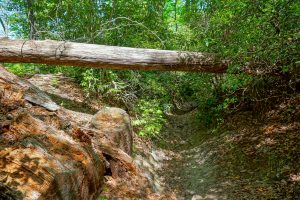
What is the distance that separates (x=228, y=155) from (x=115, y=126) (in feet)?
10.3

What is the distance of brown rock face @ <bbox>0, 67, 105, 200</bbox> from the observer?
3506 millimetres

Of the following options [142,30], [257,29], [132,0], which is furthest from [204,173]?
[132,0]

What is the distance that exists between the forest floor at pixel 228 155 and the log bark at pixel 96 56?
4.82 ft

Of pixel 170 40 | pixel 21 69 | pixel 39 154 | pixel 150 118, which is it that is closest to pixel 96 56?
pixel 150 118

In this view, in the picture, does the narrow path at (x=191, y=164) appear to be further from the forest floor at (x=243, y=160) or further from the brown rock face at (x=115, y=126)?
the brown rock face at (x=115, y=126)

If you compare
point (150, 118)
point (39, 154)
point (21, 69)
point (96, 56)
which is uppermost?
point (96, 56)

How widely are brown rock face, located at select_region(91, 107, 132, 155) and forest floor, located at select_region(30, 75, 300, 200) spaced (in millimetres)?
720

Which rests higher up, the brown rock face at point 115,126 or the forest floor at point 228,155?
the brown rock face at point 115,126

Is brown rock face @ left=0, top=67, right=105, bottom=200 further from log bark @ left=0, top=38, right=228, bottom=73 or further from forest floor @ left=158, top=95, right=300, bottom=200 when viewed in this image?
forest floor @ left=158, top=95, right=300, bottom=200

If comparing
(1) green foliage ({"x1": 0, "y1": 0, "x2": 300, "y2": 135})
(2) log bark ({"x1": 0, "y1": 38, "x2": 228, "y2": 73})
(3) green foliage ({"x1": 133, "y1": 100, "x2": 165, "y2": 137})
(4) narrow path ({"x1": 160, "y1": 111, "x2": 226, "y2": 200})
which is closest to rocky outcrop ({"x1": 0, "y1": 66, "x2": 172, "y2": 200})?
(4) narrow path ({"x1": 160, "y1": 111, "x2": 226, "y2": 200})

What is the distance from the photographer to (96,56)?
7848 millimetres

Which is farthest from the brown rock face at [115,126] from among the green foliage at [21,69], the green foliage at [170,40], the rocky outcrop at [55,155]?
the green foliage at [21,69]

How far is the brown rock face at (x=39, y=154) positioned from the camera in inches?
138

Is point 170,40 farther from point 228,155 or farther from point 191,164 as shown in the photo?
point 228,155
